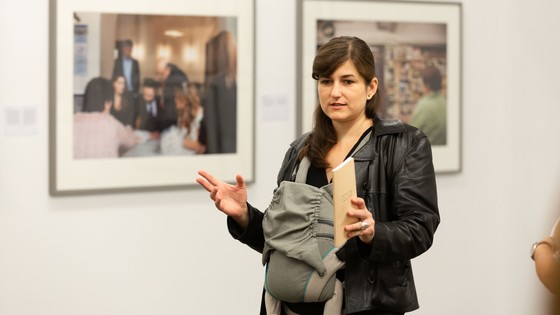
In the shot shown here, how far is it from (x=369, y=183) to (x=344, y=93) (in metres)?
0.35

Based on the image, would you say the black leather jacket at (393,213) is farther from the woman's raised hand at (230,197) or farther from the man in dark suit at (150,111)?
the man in dark suit at (150,111)

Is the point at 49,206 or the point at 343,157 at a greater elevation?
the point at 343,157

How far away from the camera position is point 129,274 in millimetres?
5441

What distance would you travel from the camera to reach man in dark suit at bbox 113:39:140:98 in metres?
5.31

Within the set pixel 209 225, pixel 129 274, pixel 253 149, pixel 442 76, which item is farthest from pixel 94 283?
pixel 442 76

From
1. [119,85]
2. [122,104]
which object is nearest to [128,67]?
[119,85]

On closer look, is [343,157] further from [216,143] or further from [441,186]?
[441,186]

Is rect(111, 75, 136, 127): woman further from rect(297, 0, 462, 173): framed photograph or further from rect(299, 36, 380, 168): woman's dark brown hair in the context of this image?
rect(299, 36, 380, 168): woman's dark brown hair

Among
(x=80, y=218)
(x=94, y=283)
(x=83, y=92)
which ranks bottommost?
(x=94, y=283)

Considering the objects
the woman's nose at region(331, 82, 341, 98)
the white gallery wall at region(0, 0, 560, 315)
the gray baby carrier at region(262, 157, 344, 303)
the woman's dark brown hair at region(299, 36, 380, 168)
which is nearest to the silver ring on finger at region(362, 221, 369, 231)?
the gray baby carrier at region(262, 157, 344, 303)

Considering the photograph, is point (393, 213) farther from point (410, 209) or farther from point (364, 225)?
point (364, 225)

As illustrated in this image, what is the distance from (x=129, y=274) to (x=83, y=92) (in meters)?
1.13

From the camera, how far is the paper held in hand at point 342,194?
9.90 feet

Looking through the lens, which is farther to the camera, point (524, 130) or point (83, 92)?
point (524, 130)
